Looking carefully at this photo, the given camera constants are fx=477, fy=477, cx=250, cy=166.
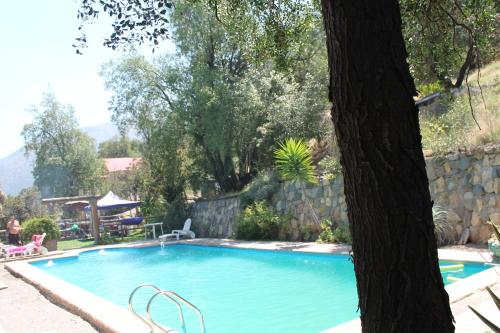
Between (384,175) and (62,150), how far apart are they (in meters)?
49.1

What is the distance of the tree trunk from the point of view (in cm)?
163

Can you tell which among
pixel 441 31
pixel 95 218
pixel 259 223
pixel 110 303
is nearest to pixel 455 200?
pixel 259 223

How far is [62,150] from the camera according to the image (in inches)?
1847

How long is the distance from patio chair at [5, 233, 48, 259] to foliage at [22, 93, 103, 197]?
30214 millimetres

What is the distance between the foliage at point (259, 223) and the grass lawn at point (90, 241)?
7.48m

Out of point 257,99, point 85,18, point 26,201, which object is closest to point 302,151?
point 257,99

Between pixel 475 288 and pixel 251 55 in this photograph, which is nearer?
pixel 251 55

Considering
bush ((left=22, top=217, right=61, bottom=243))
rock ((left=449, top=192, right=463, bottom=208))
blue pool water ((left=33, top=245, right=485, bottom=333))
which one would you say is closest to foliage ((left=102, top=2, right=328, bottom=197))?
blue pool water ((left=33, top=245, right=485, bottom=333))

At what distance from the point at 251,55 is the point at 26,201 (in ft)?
78.6

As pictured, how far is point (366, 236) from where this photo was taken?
170 centimetres

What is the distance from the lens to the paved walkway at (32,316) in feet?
20.4

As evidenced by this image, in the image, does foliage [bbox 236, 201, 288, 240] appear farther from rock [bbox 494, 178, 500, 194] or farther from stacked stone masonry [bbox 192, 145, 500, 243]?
rock [bbox 494, 178, 500, 194]

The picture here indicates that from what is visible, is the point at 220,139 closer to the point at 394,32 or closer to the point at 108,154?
the point at 394,32

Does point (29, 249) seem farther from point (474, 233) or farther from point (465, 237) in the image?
point (474, 233)
